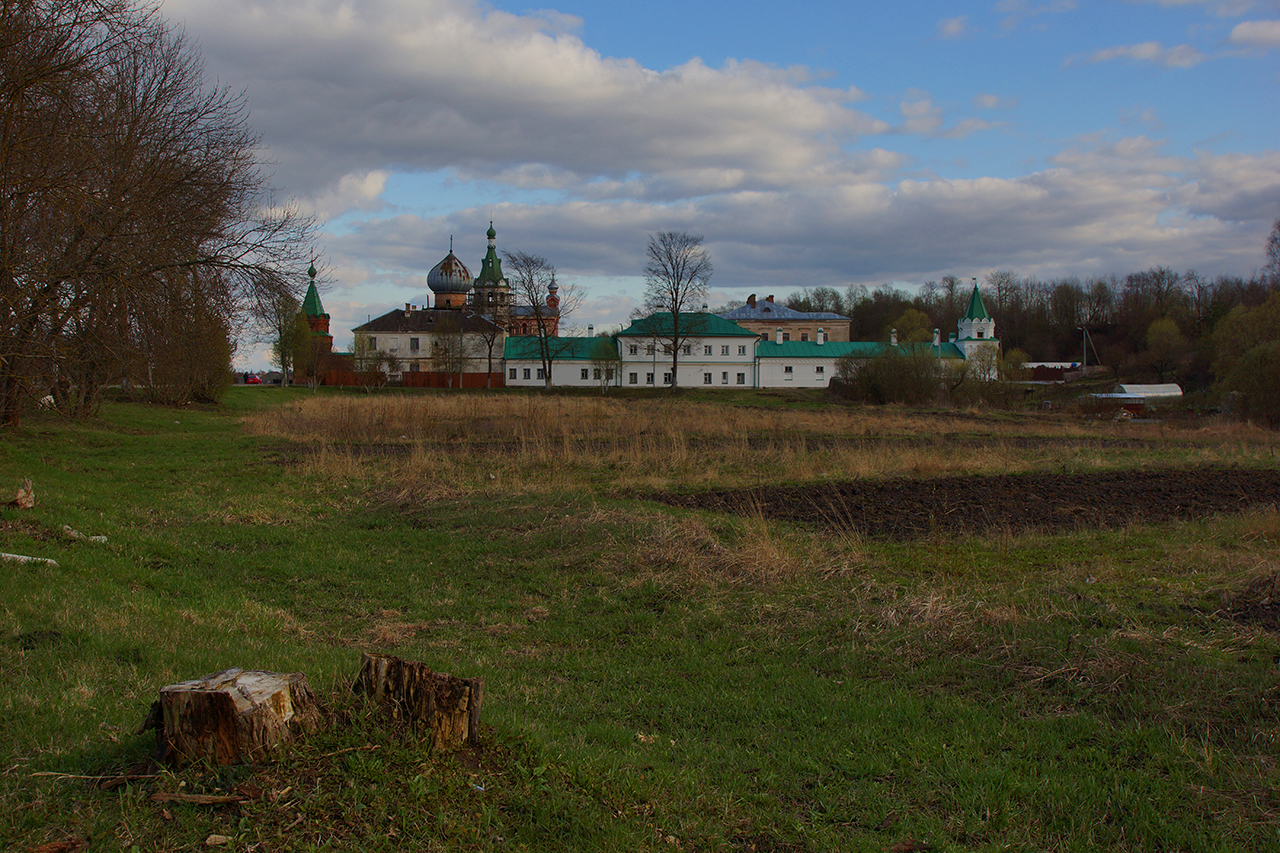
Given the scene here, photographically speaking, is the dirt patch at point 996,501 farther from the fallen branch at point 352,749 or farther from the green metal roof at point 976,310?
the green metal roof at point 976,310

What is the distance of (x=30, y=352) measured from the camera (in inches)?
583

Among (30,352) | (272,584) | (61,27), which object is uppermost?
(61,27)

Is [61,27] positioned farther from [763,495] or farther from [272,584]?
[763,495]

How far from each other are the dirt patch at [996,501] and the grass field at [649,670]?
2.63 feet

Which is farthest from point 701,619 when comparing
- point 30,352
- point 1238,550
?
point 30,352

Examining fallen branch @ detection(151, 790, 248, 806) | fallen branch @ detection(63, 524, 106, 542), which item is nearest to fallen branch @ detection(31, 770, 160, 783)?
fallen branch @ detection(151, 790, 248, 806)

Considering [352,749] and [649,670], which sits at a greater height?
[352,749]

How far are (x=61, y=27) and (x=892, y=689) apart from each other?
1419 cm

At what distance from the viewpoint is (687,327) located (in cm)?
7181

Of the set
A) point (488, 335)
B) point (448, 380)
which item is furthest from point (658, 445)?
point (488, 335)

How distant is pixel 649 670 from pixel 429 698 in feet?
8.96

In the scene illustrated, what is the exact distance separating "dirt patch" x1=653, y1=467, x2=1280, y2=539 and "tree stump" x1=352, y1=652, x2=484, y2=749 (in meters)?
7.79

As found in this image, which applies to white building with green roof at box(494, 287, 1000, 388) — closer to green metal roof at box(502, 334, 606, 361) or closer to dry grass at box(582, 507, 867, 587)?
green metal roof at box(502, 334, 606, 361)

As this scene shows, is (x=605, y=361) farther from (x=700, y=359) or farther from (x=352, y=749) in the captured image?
(x=352, y=749)
